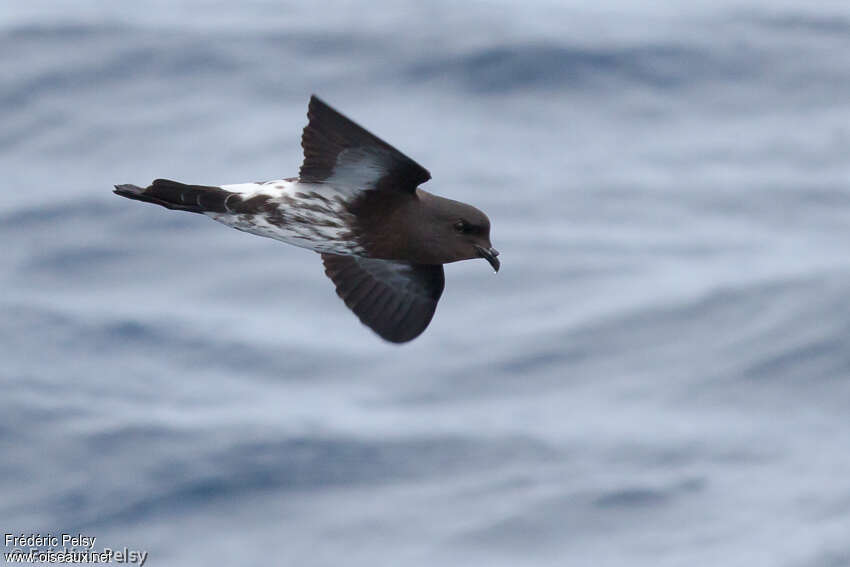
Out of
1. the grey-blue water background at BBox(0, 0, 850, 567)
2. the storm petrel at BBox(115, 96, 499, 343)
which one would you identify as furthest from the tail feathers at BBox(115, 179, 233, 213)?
the grey-blue water background at BBox(0, 0, 850, 567)

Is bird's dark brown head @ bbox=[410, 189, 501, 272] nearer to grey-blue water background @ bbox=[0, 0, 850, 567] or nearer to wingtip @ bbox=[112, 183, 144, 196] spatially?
wingtip @ bbox=[112, 183, 144, 196]

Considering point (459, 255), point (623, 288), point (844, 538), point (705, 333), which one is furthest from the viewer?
point (623, 288)

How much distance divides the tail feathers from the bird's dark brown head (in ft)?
4.13

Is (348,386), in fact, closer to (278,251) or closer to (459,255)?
(278,251)

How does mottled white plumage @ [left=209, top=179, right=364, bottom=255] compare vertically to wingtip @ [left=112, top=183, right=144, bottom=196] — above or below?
below

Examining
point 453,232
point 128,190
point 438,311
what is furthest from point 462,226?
point 438,311

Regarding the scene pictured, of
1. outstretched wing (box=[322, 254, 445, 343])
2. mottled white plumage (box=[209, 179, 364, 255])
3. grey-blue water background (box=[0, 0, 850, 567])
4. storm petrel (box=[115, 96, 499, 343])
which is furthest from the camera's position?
grey-blue water background (box=[0, 0, 850, 567])

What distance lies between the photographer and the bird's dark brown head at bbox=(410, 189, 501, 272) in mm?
9938

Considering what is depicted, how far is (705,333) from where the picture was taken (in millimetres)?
32594

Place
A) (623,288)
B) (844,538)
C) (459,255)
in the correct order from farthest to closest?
(623,288), (844,538), (459,255)

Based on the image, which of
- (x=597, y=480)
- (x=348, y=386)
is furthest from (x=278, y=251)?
(x=597, y=480)

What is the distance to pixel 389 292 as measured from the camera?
11.3 meters

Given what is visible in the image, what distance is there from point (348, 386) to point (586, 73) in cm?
889

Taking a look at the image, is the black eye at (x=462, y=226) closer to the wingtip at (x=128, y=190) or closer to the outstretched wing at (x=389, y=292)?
the outstretched wing at (x=389, y=292)
